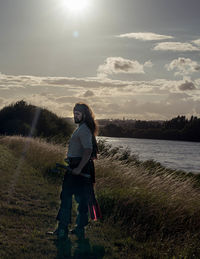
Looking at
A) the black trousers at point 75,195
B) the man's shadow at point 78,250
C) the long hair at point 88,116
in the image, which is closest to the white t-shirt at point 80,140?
the long hair at point 88,116

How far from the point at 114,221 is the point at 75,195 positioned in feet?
6.29

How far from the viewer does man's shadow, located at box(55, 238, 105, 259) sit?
4.82 meters

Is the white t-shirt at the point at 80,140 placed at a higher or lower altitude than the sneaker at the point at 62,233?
higher

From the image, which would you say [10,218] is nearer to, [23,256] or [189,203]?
[23,256]

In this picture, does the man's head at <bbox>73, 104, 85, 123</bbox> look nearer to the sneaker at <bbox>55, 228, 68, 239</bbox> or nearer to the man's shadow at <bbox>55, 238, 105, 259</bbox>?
the sneaker at <bbox>55, 228, 68, 239</bbox>

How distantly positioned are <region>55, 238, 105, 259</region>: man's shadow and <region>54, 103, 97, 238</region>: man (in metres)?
0.12

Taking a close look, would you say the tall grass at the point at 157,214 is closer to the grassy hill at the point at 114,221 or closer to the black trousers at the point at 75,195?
the grassy hill at the point at 114,221

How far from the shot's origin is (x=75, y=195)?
17.1 ft

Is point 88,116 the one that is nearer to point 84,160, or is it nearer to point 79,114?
point 79,114

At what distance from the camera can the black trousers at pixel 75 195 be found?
16.6 feet

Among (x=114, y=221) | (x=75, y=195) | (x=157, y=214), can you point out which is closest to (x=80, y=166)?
(x=75, y=195)

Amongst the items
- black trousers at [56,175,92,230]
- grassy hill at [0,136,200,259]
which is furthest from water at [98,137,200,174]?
black trousers at [56,175,92,230]

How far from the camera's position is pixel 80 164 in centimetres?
484

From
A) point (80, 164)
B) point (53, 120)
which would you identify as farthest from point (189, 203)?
point (53, 120)
